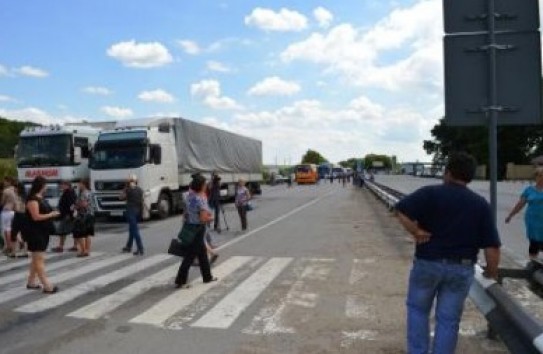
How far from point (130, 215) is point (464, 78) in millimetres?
10456

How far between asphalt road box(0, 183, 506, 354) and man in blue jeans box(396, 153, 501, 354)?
1549 mm

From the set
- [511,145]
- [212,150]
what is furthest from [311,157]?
[212,150]

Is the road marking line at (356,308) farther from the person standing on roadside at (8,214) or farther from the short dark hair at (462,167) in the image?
the person standing on roadside at (8,214)

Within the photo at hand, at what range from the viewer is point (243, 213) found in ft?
70.0

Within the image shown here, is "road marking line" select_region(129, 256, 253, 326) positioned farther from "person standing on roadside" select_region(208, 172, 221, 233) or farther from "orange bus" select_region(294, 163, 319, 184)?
"orange bus" select_region(294, 163, 319, 184)

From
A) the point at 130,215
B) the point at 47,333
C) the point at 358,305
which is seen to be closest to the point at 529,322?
the point at 358,305

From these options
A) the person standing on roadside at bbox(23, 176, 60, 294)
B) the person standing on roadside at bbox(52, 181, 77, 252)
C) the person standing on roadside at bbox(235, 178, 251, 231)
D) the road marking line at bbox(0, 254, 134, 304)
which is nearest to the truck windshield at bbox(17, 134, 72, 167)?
the person standing on roadside at bbox(235, 178, 251, 231)

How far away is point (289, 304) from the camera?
9.09 m

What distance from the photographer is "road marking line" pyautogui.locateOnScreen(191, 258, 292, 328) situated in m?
8.10

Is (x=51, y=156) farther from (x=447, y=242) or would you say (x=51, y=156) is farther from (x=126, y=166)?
(x=447, y=242)

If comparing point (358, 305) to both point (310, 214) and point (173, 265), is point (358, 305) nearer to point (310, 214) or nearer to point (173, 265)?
point (173, 265)

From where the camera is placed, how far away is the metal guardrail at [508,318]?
4.25 meters

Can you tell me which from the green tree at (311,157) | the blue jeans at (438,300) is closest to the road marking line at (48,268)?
the blue jeans at (438,300)

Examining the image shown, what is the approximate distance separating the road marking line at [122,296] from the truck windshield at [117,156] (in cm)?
1327
